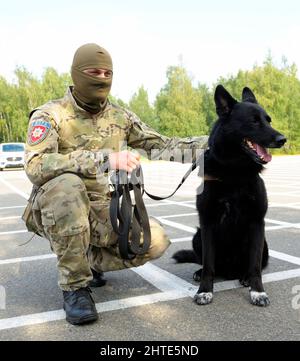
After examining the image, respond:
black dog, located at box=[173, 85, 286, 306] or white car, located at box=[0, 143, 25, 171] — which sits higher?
black dog, located at box=[173, 85, 286, 306]

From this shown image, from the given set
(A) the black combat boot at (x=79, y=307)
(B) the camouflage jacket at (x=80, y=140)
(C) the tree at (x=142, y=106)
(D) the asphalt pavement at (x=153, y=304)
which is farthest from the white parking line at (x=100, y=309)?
(C) the tree at (x=142, y=106)

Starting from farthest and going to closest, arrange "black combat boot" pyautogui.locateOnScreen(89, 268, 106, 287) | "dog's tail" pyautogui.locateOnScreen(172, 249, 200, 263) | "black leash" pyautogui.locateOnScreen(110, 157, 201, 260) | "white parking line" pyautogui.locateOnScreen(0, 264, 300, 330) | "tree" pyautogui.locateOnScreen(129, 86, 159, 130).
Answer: "tree" pyautogui.locateOnScreen(129, 86, 159, 130), "dog's tail" pyautogui.locateOnScreen(172, 249, 200, 263), "black combat boot" pyautogui.locateOnScreen(89, 268, 106, 287), "black leash" pyautogui.locateOnScreen(110, 157, 201, 260), "white parking line" pyautogui.locateOnScreen(0, 264, 300, 330)

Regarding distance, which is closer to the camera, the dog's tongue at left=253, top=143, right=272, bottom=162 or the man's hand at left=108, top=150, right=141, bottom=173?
the man's hand at left=108, top=150, right=141, bottom=173

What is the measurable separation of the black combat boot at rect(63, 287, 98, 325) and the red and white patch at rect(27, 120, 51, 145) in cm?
104

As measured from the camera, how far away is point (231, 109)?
3.20 metres

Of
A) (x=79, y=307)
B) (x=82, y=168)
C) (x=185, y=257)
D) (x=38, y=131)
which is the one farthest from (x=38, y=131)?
(x=185, y=257)

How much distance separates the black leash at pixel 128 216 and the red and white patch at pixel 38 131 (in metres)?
0.55

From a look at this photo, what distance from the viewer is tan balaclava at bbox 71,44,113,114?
9.92 ft

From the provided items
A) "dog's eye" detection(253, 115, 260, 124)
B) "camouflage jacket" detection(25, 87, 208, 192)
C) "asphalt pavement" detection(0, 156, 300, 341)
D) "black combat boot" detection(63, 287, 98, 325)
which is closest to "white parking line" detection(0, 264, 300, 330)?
"asphalt pavement" detection(0, 156, 300, 341)

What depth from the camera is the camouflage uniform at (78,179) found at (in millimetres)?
2824

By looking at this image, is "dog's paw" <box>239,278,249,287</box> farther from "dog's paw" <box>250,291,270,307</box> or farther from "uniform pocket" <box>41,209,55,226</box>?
"uniform pocket" <box>41,209,55,226</box>

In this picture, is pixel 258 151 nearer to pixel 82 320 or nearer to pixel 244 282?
pixel 244 282

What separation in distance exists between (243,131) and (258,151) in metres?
0.18

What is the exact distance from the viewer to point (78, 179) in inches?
114
